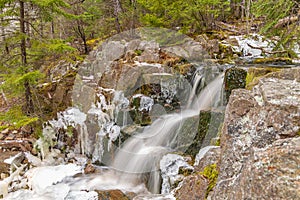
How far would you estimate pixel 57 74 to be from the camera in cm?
952

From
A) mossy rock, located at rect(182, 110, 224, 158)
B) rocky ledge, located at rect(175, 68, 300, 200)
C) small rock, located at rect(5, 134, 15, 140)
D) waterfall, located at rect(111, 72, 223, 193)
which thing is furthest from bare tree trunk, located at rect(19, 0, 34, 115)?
rocky ledge, located at rect(175, 68, 300, 200)

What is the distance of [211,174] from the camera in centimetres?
253

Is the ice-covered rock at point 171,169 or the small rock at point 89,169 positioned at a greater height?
the ice-covered rock at point 171,169

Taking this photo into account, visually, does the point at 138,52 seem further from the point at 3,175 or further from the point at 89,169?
the point at 3,175

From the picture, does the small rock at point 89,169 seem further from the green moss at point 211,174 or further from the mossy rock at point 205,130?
the green moss at point 211,174

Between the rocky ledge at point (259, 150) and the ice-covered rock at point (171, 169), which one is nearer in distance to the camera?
the rocky ledge at point (259, 150)

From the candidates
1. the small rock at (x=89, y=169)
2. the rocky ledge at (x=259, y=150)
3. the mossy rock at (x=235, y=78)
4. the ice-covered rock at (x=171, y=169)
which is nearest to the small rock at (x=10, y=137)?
the small rock at (x=89, y=169)

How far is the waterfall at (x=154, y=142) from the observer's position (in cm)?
A: 572

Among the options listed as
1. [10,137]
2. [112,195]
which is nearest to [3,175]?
[10,137]

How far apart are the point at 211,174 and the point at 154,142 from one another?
12.9ft

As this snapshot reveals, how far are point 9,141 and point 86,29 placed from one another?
7.04m

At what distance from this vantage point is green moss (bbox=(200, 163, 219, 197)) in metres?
2.39

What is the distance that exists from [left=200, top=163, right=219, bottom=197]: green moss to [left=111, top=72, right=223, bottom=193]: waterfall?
2648 mm

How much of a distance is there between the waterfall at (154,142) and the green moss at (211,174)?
8.69 ft
